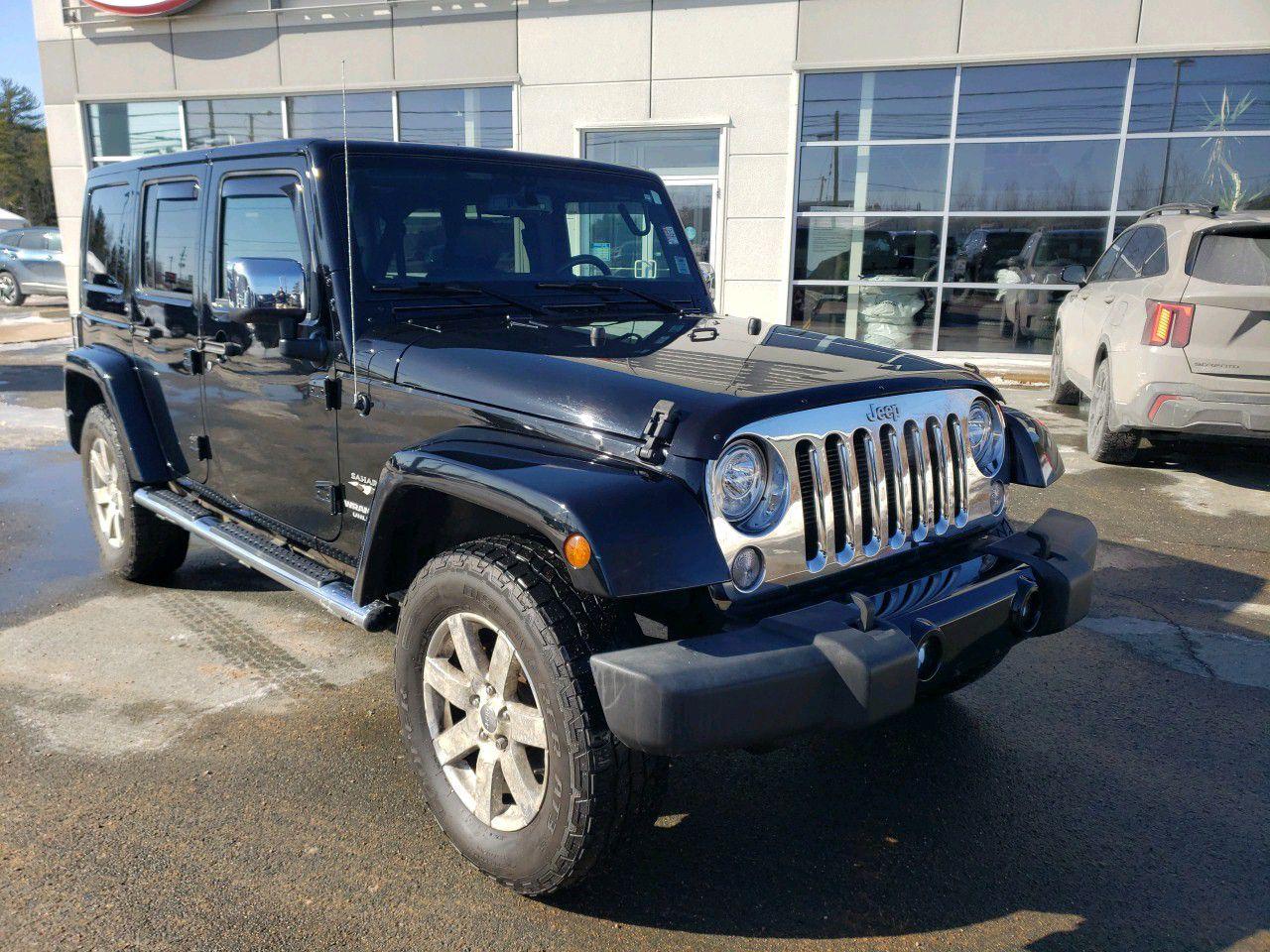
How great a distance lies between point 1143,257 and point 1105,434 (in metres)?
1.46

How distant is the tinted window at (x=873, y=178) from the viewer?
1248cm

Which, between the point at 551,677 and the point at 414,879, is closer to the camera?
the point at 551,677

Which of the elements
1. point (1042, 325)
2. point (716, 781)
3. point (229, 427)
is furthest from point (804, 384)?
point (1042, 325)

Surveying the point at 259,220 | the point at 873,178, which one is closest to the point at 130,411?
the point at 259,220

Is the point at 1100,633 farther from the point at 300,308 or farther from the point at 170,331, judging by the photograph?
the point at 170,331

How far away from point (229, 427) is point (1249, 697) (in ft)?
13.7

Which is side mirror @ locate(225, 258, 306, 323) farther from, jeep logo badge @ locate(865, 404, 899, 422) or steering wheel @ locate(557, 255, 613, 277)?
jeep logo badge @ locate(865, 404, 899, 422)

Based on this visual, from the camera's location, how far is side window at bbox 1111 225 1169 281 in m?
7.16

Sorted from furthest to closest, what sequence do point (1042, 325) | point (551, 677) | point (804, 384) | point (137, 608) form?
point (1042, 325)
point (137, 608)
point (804, 384)
point (551, 677)

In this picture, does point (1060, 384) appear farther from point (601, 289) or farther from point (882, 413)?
point (882, 413)

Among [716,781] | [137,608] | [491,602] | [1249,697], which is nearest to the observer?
[491,602]

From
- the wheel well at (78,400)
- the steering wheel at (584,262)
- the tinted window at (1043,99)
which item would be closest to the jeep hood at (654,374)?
the steering wheel at (584,262)

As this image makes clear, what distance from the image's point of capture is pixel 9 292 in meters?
20.4

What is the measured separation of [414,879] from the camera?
264 centimetres
